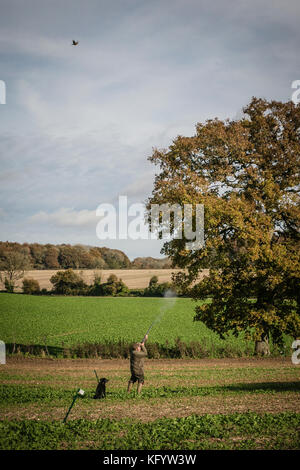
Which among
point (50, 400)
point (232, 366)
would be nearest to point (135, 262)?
point (232, 366)

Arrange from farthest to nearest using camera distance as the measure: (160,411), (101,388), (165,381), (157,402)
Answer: (165,381) → (101,388) → (157,402) → (160,411)

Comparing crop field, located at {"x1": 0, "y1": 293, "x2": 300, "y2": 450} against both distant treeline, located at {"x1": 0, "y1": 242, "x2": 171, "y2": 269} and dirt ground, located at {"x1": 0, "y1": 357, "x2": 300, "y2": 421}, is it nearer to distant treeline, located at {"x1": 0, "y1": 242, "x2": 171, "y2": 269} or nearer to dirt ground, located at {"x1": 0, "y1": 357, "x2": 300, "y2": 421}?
dirt ground, located at {"x1": 0, "y1": 357, "x2": 300, "y2": 421}

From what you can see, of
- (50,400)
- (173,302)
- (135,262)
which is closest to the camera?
(50,400)

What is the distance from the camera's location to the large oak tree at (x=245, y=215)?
2202cm

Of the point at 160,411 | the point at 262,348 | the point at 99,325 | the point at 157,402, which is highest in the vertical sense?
the point at 160,411

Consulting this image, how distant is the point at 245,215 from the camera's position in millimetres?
22562

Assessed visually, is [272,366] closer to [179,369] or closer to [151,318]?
[179,369]

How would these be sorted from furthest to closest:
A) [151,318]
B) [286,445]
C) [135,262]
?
1. [135,262]
2. [151,318]
3. [286,445]

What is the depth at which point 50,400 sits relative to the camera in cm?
1511

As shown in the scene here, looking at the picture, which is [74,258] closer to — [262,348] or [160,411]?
[262,348]

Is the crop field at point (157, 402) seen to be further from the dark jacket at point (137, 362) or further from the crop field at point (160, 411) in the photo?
the dark jacket at point (137, 362)

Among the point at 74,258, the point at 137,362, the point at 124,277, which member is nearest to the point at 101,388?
the point at 137,362

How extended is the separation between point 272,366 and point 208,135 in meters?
16.4

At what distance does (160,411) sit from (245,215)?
Answer: 13361mm
